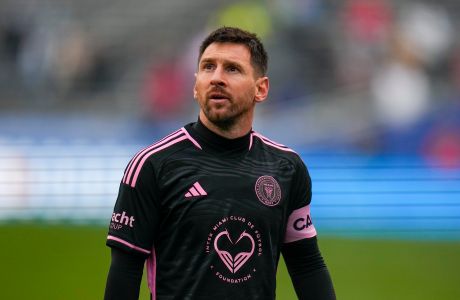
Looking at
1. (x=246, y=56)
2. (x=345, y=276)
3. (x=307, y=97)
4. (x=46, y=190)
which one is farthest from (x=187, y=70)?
(x=246, y=56)

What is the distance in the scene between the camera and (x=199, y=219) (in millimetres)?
4160

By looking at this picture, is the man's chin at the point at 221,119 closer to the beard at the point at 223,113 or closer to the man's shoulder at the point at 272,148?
the beard at the point at 223,113

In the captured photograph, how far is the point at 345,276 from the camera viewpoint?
9711 millimetres

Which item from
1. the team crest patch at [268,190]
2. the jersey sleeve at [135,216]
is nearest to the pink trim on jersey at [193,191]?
the jersey sleeve at [135,216]

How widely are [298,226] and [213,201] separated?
0.51 m

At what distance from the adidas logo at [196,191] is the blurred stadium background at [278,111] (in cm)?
581

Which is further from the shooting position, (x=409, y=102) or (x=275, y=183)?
(x=409, y=102)

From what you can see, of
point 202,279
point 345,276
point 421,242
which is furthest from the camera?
point 421,242

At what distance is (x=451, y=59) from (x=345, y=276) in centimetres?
766

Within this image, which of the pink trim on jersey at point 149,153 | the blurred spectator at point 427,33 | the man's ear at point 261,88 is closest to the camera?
the pink trim on jersey at point 149,153

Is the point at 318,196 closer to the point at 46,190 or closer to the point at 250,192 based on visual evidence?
the point at 46,190

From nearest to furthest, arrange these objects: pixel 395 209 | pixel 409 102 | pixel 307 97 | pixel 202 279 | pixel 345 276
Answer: pixel 202 279 → pixel 345 276 → pixel 395 209 → pixel 409 102 → pixel 307 97

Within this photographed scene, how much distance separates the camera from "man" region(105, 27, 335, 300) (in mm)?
4133

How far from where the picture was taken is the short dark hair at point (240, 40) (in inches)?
171
